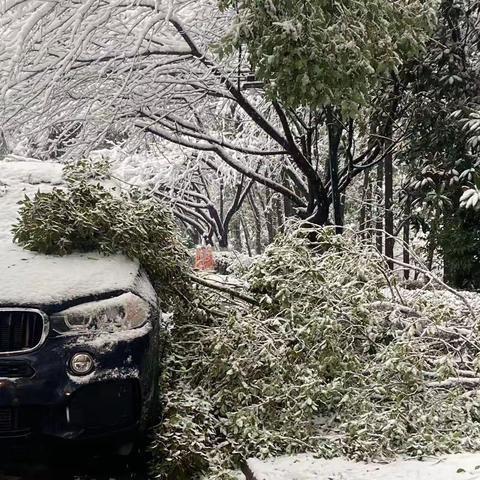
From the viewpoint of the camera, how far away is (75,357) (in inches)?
139

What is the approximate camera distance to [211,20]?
28.3 feet

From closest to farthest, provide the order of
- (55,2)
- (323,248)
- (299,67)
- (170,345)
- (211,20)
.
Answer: (170,345), (323,248), (299,67), (55,2), (211,20)

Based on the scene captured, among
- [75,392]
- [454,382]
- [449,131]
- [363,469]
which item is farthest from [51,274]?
[449,131]

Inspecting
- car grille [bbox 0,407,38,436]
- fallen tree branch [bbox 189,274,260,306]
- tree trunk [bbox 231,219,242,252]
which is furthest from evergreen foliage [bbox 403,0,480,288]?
tree trunk [bbox 231,219,242,252]

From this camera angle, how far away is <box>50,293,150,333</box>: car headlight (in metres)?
3.61

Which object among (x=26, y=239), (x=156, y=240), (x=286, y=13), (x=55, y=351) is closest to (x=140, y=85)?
(x=286, y=13)

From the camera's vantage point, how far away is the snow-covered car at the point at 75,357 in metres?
3.47

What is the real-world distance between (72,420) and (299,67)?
14.3ft

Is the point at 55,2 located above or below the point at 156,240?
above

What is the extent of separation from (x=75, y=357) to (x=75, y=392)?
20 centimetres

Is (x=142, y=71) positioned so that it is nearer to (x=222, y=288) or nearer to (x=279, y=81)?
(x=279, y=81)

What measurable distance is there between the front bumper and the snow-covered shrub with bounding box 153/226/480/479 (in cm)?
51

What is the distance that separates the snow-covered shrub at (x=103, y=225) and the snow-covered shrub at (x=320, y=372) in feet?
2.07

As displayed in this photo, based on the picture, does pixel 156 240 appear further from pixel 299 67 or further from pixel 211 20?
pixel 211 20
